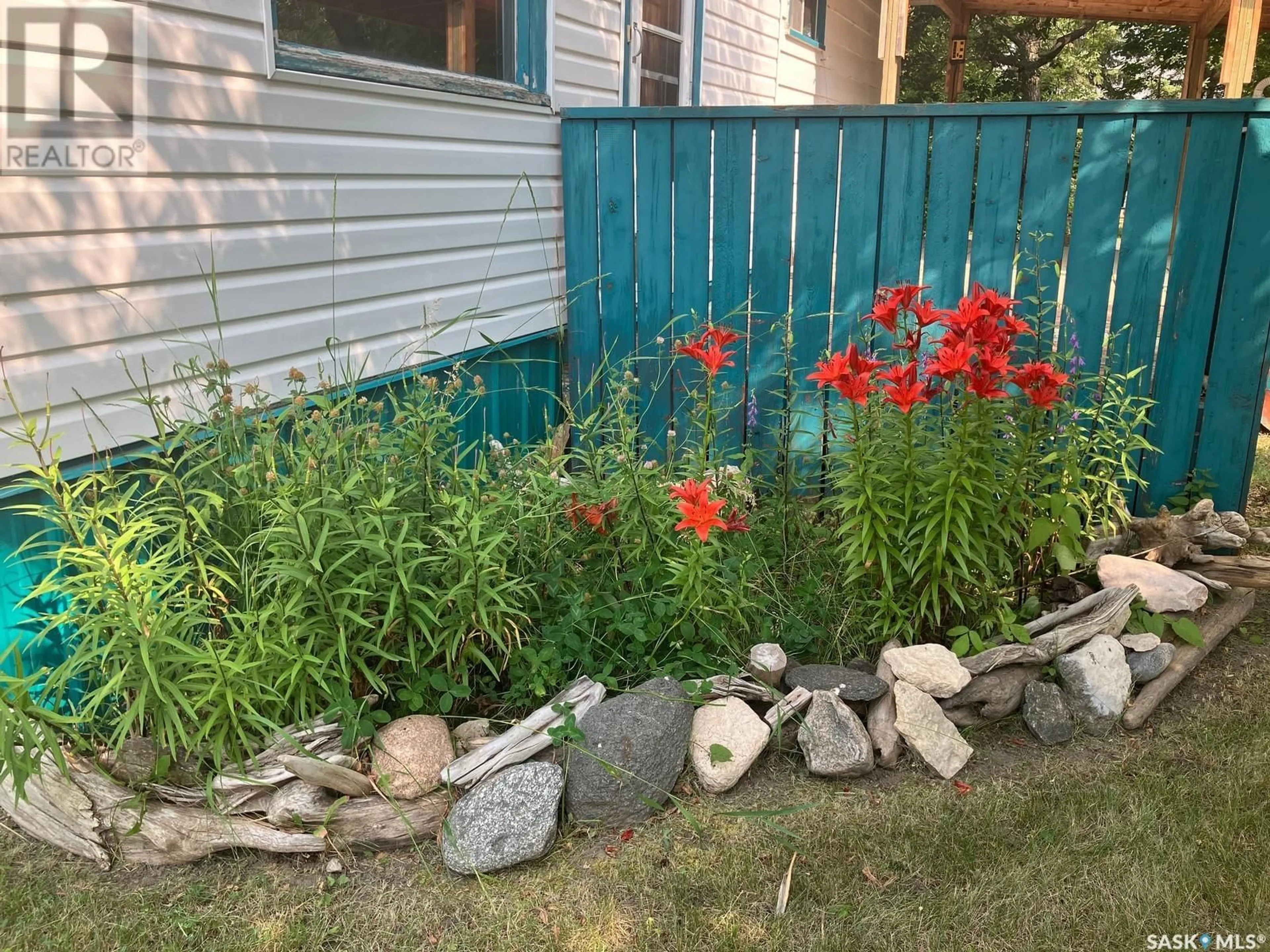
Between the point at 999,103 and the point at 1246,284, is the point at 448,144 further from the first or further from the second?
the point at 1246,284

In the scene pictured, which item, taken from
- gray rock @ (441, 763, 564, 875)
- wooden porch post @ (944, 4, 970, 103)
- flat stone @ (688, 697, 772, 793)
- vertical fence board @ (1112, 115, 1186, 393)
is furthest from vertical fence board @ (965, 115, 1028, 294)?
wooden porch post @ (944, 4, 970, 103)

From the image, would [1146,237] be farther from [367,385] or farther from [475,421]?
[367,385]

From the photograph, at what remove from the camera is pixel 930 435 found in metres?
2.95

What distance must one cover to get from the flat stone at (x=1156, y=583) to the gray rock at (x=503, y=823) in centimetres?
195

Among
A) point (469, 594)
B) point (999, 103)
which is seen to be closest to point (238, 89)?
point (469, 594)

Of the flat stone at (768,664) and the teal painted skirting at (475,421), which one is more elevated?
the teal painted skirting at (475,421)

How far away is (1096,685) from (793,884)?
1.15 m

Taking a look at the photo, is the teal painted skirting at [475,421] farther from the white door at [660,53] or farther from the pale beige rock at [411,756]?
the white door at [660,53]

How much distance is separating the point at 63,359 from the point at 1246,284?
3.81 metres

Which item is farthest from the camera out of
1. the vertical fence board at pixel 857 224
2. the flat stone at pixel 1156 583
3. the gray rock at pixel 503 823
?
the vertical fence board at pixel 857 224

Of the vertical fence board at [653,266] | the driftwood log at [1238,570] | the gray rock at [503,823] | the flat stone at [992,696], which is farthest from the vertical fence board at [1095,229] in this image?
the gray rock at [503,823]

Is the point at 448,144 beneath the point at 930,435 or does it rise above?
above

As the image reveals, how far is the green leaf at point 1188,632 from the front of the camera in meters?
2.97

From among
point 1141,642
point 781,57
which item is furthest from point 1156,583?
point 781,57
